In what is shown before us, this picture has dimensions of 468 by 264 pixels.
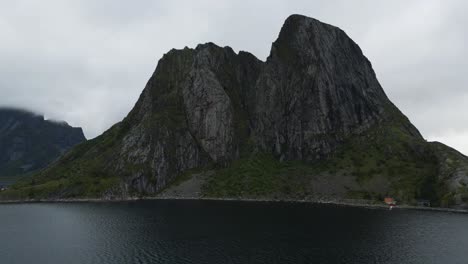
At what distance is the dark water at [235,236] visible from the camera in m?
92.3

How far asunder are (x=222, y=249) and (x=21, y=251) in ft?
180

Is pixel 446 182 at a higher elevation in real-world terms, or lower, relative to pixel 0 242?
higher

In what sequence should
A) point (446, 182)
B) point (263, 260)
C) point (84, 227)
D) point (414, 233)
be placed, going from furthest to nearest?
point (446, 182) < point (84, 227) < point (414, 233) < point (263, 260)

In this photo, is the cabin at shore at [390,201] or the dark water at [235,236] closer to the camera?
the dark water at [235,236]

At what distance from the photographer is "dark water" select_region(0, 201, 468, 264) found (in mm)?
92312

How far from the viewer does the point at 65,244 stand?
108 meters

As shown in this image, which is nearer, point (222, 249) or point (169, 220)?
point (222, 249)

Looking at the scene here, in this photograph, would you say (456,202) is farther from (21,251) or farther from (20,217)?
(20,217)

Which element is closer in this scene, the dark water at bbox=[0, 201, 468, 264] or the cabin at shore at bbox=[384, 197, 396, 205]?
the dark water at bbox=[0, 201, 468, 264]

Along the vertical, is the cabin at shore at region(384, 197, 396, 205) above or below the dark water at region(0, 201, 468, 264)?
above

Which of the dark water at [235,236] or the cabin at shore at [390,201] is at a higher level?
the cabin at shore at [390,201]

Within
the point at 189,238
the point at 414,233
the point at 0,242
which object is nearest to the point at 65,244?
the point at 0,242

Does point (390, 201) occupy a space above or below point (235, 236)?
above

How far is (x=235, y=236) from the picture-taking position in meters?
115
